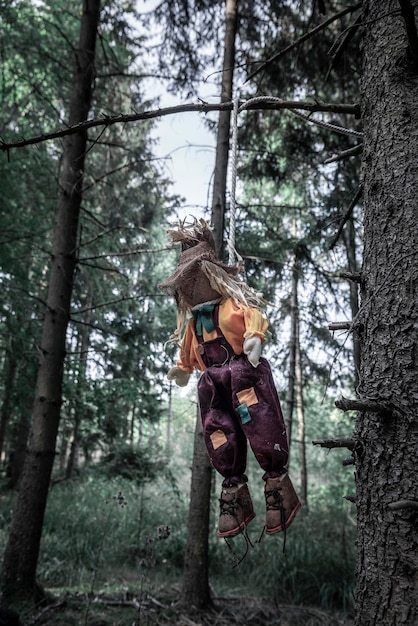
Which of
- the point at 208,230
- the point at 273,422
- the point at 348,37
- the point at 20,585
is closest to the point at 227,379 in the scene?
the point at 273,422

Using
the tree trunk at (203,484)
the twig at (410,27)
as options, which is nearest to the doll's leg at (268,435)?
the twig at (410,27)

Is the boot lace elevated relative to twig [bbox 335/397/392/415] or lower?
lower

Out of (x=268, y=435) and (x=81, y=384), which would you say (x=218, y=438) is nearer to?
(x=268, y=435)

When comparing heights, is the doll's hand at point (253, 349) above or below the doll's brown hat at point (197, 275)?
below

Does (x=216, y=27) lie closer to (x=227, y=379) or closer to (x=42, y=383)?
(x=42, y=383)

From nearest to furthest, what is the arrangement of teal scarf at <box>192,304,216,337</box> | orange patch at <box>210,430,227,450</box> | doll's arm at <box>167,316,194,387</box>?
orange patch at <box>210,430,227,450</box> → teal scarf at <box>192,304,216,337</box> → doll's arm at <box>167,316,194,387</box>

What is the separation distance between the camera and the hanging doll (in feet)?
5.72

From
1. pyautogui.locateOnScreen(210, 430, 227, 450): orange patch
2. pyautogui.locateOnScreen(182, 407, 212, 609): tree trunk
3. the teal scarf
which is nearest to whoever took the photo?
pyautogui.locateOnScreen(210, 430, 227, 450): orange patch

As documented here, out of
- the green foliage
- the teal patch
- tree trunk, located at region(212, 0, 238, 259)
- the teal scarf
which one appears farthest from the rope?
the green foliage

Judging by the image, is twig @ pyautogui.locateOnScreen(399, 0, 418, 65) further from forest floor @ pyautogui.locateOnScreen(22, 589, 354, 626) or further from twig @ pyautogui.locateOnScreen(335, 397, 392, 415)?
forest floor @ pyautogui.locateOnScreen(22, 589, 354, 626)

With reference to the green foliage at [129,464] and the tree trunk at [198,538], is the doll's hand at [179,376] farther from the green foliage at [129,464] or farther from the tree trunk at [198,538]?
the green foliage at [129,464]

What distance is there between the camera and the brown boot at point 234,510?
1.73 m

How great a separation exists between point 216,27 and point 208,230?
5.39 meters

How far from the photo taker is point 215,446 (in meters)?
1.86
